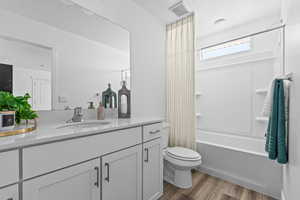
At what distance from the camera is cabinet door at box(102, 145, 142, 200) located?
0.98 metres

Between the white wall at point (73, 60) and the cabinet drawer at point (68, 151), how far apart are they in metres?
0.61

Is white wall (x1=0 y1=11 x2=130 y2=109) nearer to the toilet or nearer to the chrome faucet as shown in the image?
the chrome faucet

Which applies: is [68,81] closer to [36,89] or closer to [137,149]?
[36,89]

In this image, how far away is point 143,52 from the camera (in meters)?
1.99

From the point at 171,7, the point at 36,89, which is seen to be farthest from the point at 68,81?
the point at 171,7

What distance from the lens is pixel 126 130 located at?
A: 3.70 ft

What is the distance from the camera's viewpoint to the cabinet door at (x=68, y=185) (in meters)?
0.67

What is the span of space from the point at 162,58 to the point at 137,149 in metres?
1.61

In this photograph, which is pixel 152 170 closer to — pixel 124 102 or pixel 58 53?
pixel 124 102

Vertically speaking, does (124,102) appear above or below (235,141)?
above

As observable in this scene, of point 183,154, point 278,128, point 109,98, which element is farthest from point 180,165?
point 109,98

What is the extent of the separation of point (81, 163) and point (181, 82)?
1.72 m

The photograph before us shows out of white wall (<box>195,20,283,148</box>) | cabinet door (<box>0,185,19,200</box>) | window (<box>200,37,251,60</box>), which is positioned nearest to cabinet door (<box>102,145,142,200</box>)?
cabinet door (<box>0,185,19,200</box>)

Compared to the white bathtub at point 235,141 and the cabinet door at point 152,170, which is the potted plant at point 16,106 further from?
the white bathtub at point 235,141
